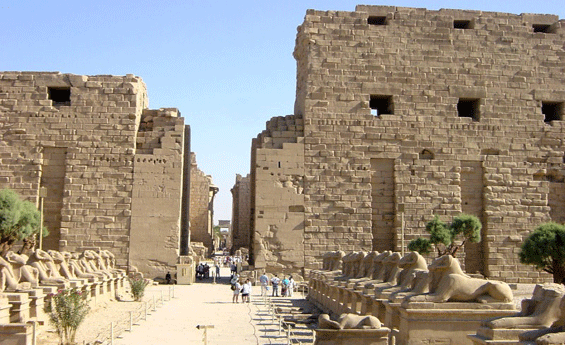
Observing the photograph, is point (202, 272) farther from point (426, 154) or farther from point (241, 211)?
point (241, 211)

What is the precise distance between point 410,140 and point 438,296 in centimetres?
1317

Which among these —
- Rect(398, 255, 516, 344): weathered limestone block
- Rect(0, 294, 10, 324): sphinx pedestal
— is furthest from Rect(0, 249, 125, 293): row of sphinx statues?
Rect(398, 255, 516, 344): weathered limestone block

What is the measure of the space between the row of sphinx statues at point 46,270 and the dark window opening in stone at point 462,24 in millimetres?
13122

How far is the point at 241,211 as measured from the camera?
112ft

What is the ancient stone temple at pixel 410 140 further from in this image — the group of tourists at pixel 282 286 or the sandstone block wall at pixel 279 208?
the group of tourists at pixel 282 286

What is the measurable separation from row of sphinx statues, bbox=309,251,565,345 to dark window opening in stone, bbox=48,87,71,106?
11.2m

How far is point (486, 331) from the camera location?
611 centimetres

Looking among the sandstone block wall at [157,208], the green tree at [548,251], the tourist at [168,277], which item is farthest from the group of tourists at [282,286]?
the green tree at [548,251]

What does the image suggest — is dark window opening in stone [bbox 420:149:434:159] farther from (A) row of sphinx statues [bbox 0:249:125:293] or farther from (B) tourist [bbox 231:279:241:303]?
(A) row of sphinx statues [bbox 0:249:125:293]

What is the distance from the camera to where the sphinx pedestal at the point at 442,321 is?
773cm

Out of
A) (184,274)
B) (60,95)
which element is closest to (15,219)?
(184,274)

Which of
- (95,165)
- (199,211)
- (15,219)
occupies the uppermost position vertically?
(95,165)

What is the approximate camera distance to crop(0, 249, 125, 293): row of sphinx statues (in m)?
9.77

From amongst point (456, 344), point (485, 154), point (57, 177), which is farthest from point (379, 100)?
point (456, 344)
